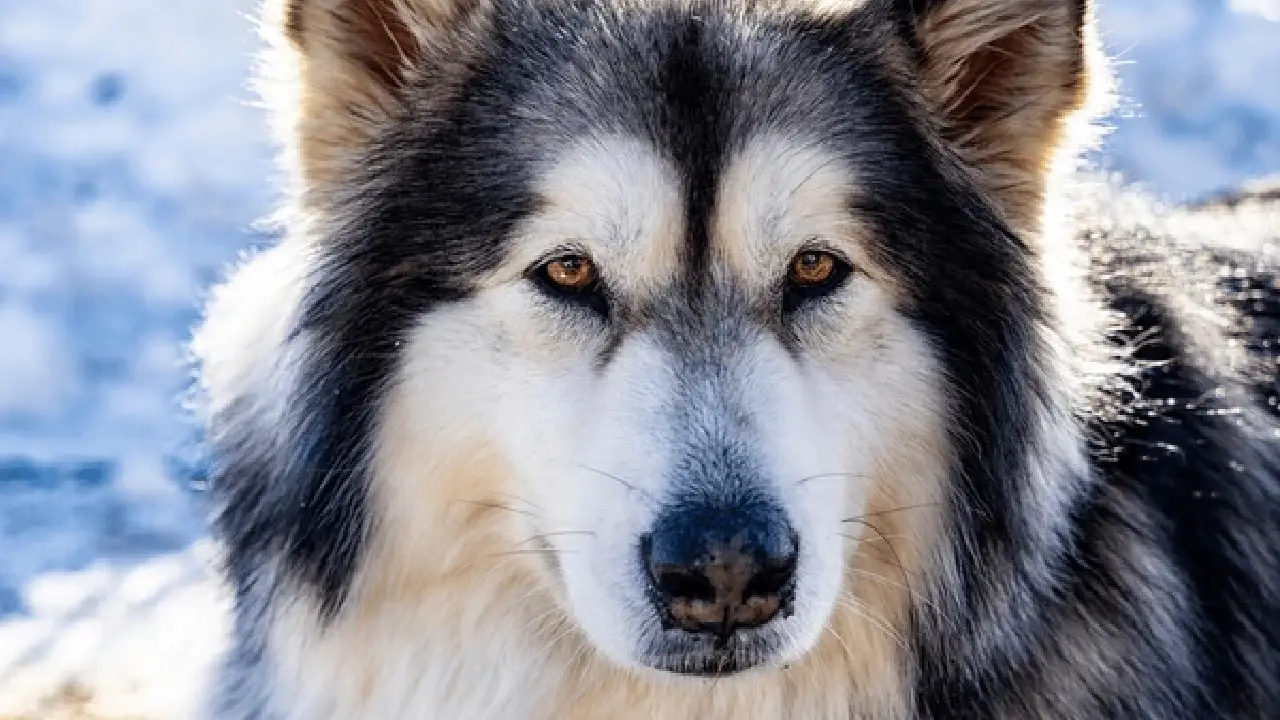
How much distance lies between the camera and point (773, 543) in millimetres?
2203

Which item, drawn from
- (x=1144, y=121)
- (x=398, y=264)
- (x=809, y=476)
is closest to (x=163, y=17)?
(x=1144, y=121)

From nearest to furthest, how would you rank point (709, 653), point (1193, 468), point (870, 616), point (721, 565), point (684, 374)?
point (721, 565) → point (709, 653) → point (684, 374) → point (870, 616) → point (1193, 468)

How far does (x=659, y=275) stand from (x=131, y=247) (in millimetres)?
4166

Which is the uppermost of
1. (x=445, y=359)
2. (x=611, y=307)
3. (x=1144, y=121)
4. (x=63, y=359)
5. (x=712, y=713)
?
(x=1144, y=121)

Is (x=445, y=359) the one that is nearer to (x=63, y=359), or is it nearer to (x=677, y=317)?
(x=677, y=317)

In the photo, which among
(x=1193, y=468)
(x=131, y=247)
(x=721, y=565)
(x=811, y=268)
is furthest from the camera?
(x=131, y=247)

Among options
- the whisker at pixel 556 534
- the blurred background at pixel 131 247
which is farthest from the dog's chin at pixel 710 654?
the blurred background at pixel 131 247

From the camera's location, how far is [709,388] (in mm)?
2375

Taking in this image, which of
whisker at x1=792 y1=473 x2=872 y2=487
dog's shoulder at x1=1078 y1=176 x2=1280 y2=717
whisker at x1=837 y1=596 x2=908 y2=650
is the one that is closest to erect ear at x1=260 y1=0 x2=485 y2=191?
whisker at x1=792 y1=473 x2=872 y2=487

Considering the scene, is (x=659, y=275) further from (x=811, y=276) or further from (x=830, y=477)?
(x=830, y=477)

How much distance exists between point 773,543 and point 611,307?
0.50 metres

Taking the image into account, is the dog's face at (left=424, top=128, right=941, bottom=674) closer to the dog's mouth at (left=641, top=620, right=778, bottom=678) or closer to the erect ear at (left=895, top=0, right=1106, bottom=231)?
the dog's mouth at (left=641, top=620, right=778, bottom=678)

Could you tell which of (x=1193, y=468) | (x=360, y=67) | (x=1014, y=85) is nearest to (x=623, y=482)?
(x=360, y=67)

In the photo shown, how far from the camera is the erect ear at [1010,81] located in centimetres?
262
